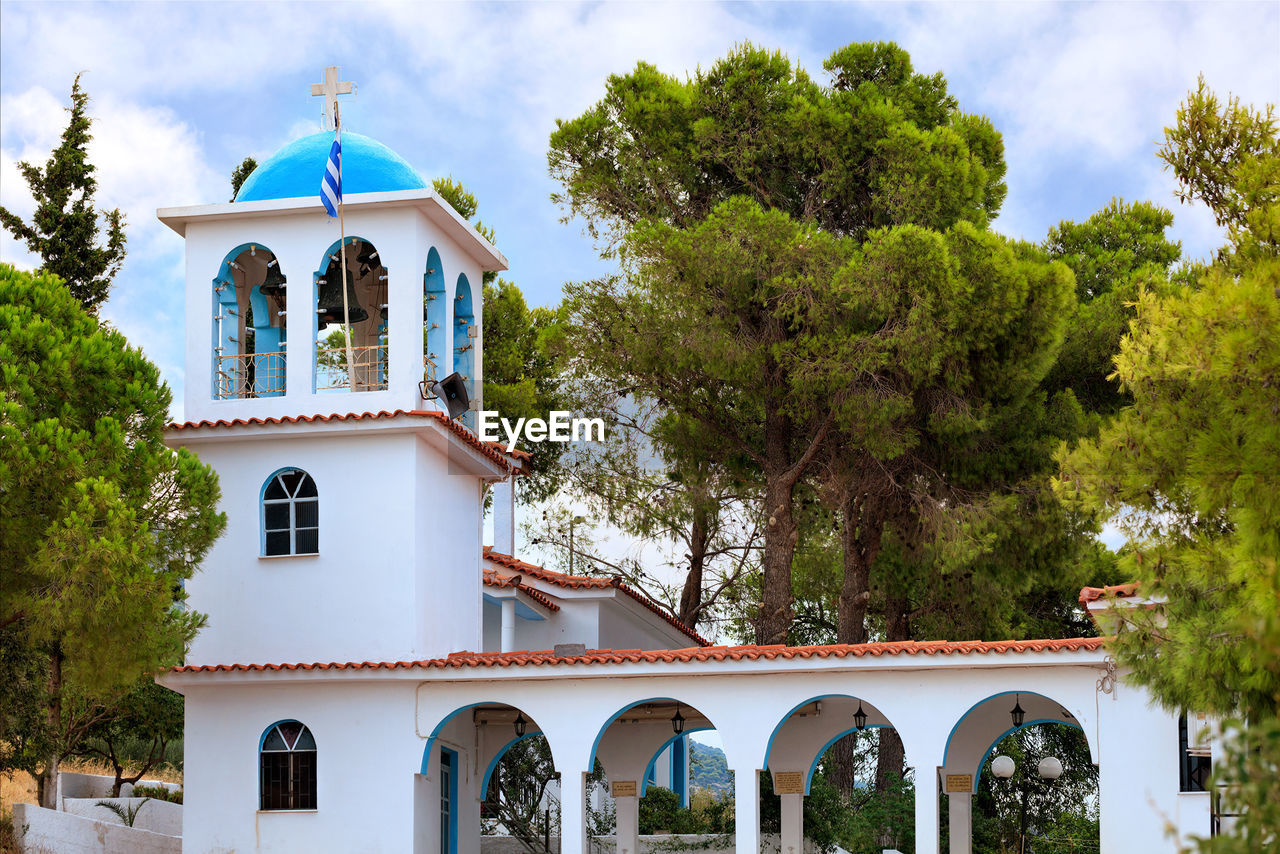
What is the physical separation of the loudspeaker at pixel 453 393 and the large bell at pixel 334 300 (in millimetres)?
1619

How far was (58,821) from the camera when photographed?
64.2 ft

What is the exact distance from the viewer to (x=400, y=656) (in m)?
19.7

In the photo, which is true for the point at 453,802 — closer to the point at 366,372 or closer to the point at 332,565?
the point at 332,565

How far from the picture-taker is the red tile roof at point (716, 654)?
17.4m

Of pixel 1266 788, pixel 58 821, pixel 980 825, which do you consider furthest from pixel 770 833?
pixel 1266 788

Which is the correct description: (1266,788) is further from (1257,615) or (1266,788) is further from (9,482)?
(9,482)

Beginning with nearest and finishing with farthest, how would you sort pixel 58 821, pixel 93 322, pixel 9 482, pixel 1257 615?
pixel 1257 615 → pixel 9 482 → pixel 93 322 → pixel 58 821

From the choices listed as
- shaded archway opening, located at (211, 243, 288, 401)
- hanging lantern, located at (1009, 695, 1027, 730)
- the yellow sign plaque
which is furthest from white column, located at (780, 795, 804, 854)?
shaded archway opening, located at (211, 243, 288, 401)

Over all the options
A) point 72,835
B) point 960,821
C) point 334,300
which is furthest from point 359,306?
point 960,821

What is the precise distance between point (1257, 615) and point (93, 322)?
43.1 feet

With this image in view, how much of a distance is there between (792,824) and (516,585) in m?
5.43

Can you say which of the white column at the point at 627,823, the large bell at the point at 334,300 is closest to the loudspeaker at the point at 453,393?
the large bell at the point at 334,300

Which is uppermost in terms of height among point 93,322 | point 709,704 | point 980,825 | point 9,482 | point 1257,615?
point 93,322

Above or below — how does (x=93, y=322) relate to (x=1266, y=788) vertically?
above
